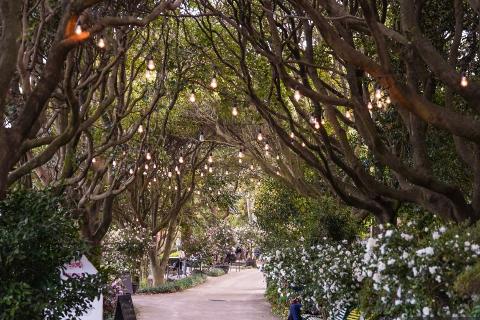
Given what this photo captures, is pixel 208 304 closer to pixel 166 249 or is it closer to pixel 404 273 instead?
pixel 166 249

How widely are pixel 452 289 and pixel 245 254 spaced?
161 feet

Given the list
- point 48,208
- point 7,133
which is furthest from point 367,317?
point 7,133

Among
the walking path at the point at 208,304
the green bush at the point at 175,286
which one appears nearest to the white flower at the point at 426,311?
the walking path at the point at 208,304

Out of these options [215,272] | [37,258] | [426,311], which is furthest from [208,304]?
[215,272]

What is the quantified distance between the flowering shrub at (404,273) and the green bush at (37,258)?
3.41m

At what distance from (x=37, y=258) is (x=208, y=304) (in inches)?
591

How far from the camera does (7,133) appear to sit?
6.46m

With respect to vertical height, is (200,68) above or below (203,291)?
above

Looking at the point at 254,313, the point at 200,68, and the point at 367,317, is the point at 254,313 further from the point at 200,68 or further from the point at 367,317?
the point at 367,317

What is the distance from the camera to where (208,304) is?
70.3ft

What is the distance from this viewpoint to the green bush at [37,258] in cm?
657

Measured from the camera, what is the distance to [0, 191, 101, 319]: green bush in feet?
21.6

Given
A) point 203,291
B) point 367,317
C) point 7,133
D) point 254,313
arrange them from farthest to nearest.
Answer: point 203,291 → point 254,313 → point 367,317 → point 7,133

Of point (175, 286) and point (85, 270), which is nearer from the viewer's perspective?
point (85, 270)
